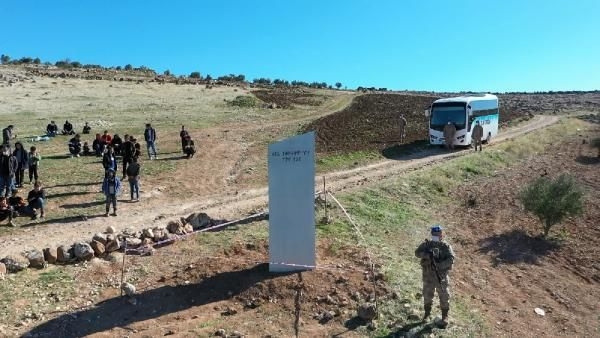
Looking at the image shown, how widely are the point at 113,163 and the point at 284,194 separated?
903 centimetres

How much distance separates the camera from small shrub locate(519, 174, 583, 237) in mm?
16750

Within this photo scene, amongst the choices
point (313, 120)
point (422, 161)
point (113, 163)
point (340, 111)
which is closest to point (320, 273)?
point (113, 163)

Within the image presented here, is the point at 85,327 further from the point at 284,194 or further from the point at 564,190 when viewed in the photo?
the point at 564,190

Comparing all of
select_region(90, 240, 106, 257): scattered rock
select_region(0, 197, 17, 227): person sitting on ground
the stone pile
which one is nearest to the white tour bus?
the stone pile

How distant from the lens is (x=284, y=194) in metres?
11.4

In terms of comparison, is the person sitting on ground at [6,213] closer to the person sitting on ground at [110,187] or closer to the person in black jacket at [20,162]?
the person sitting on ground at [110,187]

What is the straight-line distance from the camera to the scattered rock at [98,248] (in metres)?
12.2

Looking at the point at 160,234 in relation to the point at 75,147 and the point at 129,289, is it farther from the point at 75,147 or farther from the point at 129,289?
the point at 75,147

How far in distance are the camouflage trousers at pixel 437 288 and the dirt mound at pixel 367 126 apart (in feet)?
59.3

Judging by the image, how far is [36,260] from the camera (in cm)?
1156

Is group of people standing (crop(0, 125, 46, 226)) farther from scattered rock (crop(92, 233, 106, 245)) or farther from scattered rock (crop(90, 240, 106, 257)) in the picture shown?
scattered rock (crop(90, 240, 106, 257))

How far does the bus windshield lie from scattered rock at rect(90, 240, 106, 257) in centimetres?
2196

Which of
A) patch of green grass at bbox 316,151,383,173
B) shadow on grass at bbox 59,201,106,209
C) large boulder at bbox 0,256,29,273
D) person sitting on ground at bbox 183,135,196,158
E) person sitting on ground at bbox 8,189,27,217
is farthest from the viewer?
person sitting on ground at bbox 183,135,196,158

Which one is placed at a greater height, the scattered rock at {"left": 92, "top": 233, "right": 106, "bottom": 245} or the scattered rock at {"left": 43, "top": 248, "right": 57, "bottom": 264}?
the scattered rock at {"left": 92, "top": 233, "right": 106, "bottom": 245}
